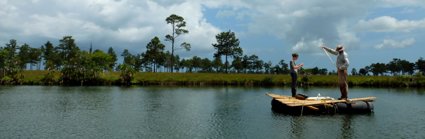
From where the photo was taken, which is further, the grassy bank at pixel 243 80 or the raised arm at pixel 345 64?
the grassy bank at pixel 243 80

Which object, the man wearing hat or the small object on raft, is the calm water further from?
the man wearing hat

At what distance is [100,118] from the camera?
107 feet

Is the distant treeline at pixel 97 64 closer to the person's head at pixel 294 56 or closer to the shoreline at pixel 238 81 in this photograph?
the shoreline at pixel 238 81

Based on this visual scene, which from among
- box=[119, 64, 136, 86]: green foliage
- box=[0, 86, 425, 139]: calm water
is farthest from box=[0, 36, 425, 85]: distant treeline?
box=[0, 86, 425, 139]: calm water

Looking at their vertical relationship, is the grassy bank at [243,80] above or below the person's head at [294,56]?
below

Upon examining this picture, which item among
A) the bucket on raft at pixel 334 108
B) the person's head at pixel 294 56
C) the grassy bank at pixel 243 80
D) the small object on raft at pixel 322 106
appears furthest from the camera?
the grassy bank at pixel 243 80

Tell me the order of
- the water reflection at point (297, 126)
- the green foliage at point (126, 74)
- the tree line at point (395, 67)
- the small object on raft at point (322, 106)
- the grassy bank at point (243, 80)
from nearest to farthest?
1. the water reflection at point (297, 126)
2. the small object on raft at point (322, 106)
3. the grassy bank at point (243, 80)
4. the green foliage at point (126, 74)
5. the tree line at point (395, 67)

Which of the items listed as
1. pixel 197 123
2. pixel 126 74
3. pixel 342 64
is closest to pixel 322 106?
pixel 342 64

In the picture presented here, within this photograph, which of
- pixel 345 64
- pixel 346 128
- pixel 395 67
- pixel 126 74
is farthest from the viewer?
pixel 395 67

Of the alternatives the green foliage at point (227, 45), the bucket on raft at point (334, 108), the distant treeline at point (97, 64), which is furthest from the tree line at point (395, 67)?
the bucket on raft at point (334, 108)

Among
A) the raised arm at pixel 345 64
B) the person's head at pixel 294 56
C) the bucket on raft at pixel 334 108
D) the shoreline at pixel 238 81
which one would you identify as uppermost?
the person's head at pixel 294 56

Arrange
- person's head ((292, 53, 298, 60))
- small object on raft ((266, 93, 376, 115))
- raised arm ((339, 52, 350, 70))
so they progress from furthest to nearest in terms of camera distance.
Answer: person's head ((292, 53, 298, 60)), raised arm ((339, 52, 350, 70)), small object on raft ((266, 93, 376, 115))

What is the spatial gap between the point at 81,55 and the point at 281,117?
89.6 meters

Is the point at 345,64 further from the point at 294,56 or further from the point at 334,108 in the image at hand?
the point at 294,56
